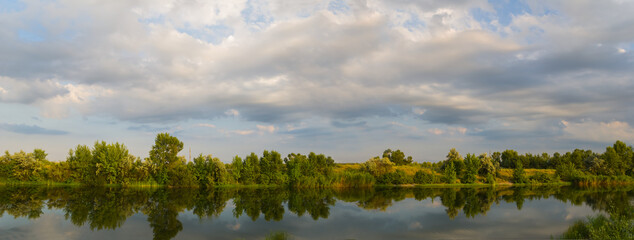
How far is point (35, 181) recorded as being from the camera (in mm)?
56719

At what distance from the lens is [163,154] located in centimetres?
5634

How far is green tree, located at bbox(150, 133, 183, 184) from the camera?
55375mm

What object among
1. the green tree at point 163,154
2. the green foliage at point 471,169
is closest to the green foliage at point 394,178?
the green foliage at point 471,169

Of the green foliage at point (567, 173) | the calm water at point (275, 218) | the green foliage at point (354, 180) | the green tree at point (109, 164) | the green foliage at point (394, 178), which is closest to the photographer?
the calm water at point (275, 218)

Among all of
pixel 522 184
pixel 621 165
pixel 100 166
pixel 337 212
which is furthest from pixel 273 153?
pixel 621 165

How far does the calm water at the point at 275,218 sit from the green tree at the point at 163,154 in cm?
1767

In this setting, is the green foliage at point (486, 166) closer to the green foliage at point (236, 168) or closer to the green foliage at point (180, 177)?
the green foliage at point (236, 168)

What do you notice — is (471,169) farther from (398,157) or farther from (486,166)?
(398,157)

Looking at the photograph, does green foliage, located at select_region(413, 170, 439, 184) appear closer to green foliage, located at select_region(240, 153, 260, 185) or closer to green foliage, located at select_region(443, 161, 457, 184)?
green foliage, located at select_region(443, 161, 457, 184)

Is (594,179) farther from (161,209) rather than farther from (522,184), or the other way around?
(161,209)

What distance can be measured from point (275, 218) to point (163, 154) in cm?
3720

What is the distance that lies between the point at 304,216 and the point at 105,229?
13.6 meters

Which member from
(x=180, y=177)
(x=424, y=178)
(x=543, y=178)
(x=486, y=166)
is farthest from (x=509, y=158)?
(x=180, y=177)

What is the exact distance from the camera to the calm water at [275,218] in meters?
21.0
